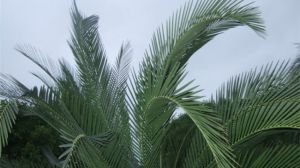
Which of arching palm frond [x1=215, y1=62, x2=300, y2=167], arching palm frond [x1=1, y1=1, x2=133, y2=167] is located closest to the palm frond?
arching palm frond [x1=215, y1=62, x2=300, y2=167]

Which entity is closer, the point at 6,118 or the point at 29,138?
the point at 6,118

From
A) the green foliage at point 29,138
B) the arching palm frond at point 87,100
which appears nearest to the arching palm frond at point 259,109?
the arching palm frond at point 87,100

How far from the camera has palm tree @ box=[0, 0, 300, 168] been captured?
214 inches

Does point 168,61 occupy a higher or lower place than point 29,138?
higher

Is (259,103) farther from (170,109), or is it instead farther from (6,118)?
(6,118)

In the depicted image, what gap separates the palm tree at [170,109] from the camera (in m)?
5.43

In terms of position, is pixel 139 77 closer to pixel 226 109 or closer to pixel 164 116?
pixel 164 116

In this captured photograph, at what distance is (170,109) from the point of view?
562 cm

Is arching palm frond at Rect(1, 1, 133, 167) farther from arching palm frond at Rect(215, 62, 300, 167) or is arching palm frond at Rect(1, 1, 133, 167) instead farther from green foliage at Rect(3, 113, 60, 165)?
green foliage at Rect(3, 113, 60, 165)

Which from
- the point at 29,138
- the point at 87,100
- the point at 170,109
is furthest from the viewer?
the point at 29,138

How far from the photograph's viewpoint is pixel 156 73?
5.89m

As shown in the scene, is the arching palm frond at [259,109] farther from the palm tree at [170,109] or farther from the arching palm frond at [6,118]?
the arching palm frond at [6,118]

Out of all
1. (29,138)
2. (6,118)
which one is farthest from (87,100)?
(29,138)

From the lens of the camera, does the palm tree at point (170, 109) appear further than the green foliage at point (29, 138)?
No
